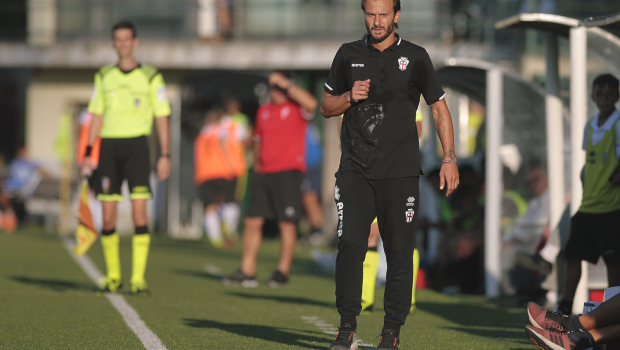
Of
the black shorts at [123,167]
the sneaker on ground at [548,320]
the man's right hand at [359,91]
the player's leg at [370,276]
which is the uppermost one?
the man's right hand at [359,91]

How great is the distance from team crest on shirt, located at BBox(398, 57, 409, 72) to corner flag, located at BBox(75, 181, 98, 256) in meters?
4.77

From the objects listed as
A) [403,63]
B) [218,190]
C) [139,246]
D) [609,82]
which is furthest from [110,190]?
[218,190]

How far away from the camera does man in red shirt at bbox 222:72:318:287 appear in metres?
10.3

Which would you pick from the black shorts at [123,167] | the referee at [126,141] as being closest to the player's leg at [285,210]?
the referee at [126,141]

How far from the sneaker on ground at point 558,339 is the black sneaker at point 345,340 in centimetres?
99

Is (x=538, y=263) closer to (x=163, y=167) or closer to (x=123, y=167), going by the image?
(x=163, y=167)

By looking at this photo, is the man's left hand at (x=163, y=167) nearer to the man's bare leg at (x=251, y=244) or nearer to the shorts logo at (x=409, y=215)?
the man's bare leg at (x=251, y=244)

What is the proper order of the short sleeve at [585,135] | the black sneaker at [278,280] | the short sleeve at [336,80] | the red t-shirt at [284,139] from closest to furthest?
the short sleeve at [336,80] < the short sleeve at [585,135] < the black sneaker at [278,280] < the red t-shirt at [284,139]

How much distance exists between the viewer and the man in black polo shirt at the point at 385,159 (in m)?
5.32

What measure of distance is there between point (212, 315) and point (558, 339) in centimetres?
315

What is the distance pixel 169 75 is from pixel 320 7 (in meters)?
4.30

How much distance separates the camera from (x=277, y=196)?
34.0 ft

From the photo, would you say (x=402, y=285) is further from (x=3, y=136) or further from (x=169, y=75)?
(x=3, y=136)

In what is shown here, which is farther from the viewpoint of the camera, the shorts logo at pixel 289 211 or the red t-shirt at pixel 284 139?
the red t-shirt at pixel 284 139
